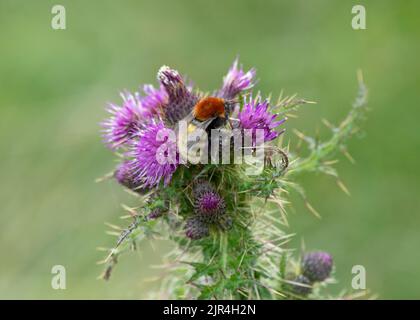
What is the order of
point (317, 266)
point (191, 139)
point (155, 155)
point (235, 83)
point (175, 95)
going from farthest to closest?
point (317, 266)
point (235, 83)
point (175, 95)
point (155, 155)
point (191, 139)

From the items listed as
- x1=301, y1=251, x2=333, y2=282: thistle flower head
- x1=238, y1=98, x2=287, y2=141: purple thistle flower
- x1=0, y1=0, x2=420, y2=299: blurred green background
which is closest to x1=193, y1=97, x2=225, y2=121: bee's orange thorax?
x1=238, y1=98, x2=287, y2=141: purple thistle flower

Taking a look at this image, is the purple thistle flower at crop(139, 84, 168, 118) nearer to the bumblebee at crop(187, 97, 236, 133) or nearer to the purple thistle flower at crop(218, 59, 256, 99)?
the purple thistle flower at crop(218, 59, 256, 99)

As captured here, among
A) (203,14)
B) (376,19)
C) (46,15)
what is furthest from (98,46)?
(376,19)

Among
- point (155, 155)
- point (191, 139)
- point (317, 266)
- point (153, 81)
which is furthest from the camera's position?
point (153, 81)

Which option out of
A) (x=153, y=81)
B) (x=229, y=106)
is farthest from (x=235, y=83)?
(x=153, y=81)

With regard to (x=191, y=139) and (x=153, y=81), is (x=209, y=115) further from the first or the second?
(x=153, y=81)

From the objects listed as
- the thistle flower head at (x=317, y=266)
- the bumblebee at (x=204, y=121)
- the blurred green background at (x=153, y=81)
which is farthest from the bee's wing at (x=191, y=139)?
the blurred green background at (x=153, y=81)
